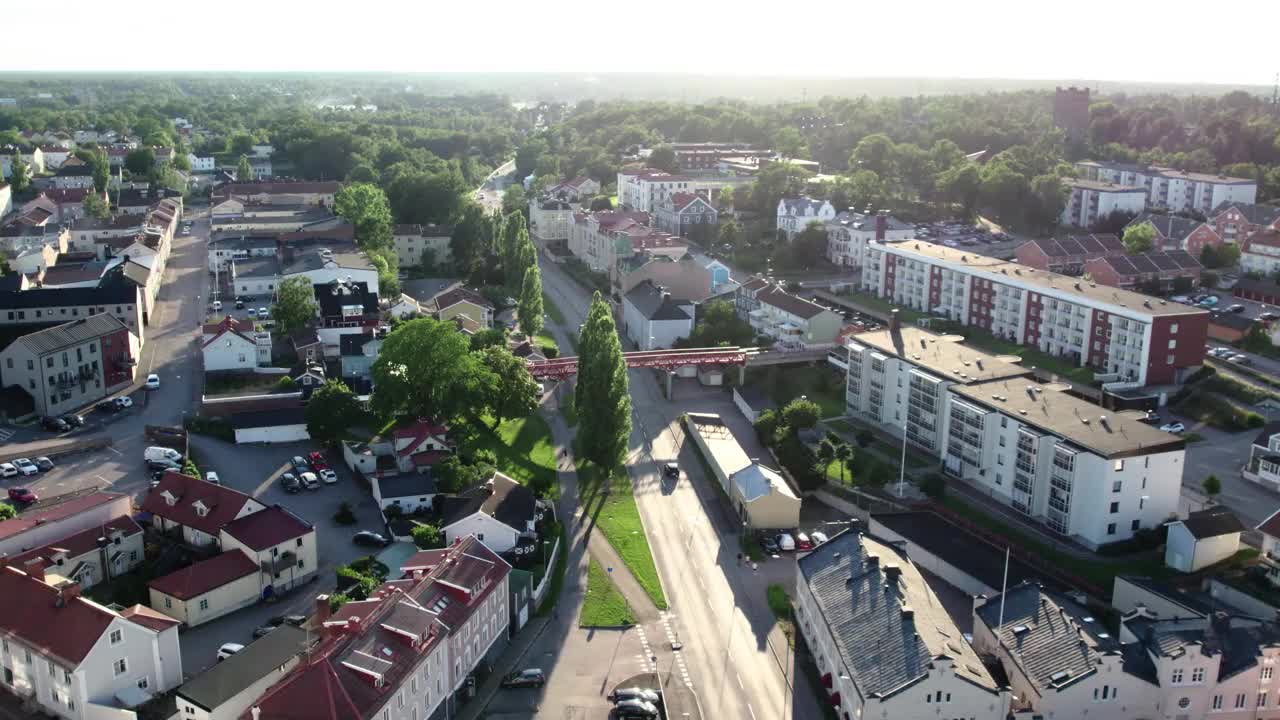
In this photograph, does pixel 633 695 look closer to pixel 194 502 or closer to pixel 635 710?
pixel 635 710

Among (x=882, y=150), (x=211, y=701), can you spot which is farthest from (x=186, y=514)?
(x=882, y=150)

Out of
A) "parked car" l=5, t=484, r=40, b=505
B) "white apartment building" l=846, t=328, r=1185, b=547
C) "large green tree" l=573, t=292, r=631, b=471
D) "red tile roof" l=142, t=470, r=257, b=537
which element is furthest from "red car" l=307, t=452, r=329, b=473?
"white apartment building" l=846, t=328, r=1185, b=547

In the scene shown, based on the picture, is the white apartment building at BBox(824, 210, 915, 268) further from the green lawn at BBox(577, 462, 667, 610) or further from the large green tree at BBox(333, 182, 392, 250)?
the green lawn at BBox(577, 462, 667, 610)

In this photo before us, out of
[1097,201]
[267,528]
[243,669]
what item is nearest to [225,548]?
[267,528]

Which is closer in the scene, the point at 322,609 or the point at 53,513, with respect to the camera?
Result: the point at 322,609

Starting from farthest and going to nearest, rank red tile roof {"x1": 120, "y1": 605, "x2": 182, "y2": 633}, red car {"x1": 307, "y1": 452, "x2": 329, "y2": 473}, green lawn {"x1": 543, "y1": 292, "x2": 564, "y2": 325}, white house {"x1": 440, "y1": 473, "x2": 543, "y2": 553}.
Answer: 1. green lawn {"x1": 543, "y1": 292, "x2": 564, "y2": 325}
2. red car {"x1": 307, "y1": 452, "x2": 329, "y2": 473}
3. white house {"x1": 440, "y1": 473, "x2": 543, "y2": 553}
4. red tile roof {"x1": 120, "y1": 605, "x2": 182, "y2": 633}

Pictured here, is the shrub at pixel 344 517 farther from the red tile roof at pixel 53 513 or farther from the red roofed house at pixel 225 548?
the red tile roof at pixel 53 513
